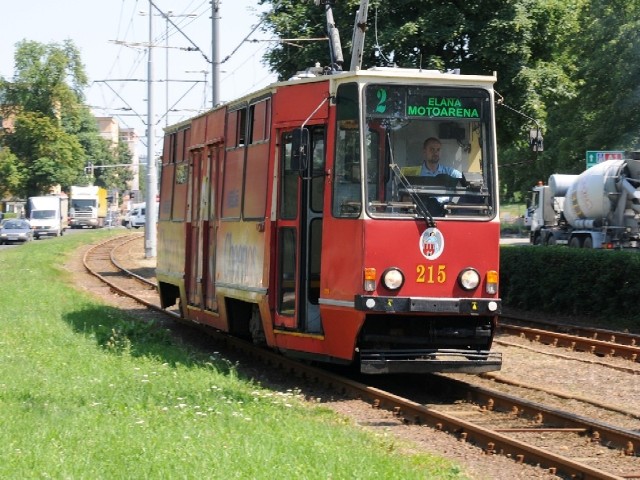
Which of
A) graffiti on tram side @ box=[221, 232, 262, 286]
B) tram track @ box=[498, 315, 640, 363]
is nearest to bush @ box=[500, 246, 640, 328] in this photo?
tram track @ box=[498, 315, 640, 363]

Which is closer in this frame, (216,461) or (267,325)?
(216,461)

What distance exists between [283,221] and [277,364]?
8.18 ft

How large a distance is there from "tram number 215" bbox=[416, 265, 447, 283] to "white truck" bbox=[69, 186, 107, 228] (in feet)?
273

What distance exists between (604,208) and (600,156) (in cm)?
160

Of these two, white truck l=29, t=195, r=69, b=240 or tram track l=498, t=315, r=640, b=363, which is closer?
tram track l=498, t=315, r=640, b=363

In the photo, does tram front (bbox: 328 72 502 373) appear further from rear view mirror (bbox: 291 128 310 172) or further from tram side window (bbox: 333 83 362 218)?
rear view mirror (bbox: 291 128 310 172)

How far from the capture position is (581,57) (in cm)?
5531

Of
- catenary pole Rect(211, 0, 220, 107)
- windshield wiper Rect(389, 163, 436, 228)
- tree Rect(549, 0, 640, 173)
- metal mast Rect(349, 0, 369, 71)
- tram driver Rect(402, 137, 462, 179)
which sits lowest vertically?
windshield wiper Rect(389, 163, 436, 228)

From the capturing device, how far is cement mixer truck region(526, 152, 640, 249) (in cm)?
3431

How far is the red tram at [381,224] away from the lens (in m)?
12.2

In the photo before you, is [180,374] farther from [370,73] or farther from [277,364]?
[370,73]

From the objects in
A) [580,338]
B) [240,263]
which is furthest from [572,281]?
[240,263]

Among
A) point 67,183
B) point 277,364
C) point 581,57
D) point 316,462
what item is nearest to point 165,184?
point 277,364

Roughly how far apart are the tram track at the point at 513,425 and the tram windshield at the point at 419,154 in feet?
6.35
